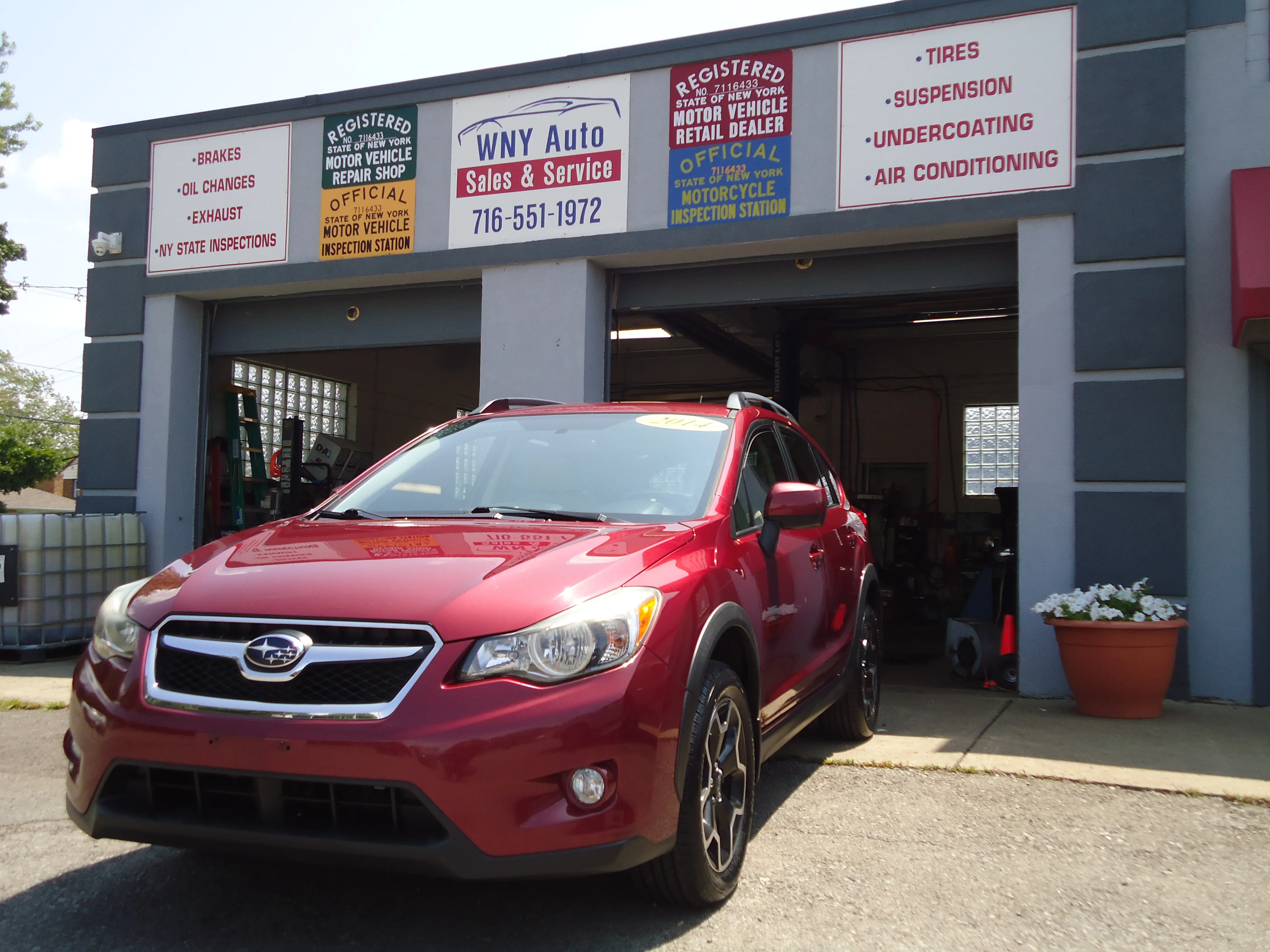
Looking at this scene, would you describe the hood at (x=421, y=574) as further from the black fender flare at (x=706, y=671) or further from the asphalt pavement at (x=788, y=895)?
the asphalt pavement at (x=788, y=895)

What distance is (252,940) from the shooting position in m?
2.96

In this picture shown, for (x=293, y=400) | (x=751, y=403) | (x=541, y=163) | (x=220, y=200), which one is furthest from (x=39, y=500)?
(x=751, y=403)

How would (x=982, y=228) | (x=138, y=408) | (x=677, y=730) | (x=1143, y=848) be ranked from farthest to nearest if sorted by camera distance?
(x=138, y=408) → (x=982, y=228) → (x=1143, y=848) → (x=677, y=730)

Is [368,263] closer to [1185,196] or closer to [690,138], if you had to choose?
[690,138]

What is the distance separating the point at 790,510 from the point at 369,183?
6.96m

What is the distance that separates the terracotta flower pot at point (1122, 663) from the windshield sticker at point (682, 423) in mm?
3302

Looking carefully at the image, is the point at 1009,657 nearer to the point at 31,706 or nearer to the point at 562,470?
the point at 562,470

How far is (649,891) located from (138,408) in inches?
349

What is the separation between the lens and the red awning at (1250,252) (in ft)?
20.7

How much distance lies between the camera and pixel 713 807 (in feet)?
10.4

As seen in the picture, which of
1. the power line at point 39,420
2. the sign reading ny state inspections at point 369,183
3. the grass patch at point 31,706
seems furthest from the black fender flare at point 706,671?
the power line at point 39,420

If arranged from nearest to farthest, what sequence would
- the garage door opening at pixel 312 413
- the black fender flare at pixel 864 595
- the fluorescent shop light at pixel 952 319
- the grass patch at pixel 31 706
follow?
1. the black fender flare at pixel 864 595
2. the grass patch at pixel 31 706
3. the garage door opening at pixel 312 413
4. the fluorescent shop light at pixel 952 319

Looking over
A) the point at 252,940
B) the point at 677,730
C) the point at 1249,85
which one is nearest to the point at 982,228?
the point at 1249,85

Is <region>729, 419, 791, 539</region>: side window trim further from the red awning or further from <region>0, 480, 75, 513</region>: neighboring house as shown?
<region>0, 480, 75, 513</region>: neighboring house
